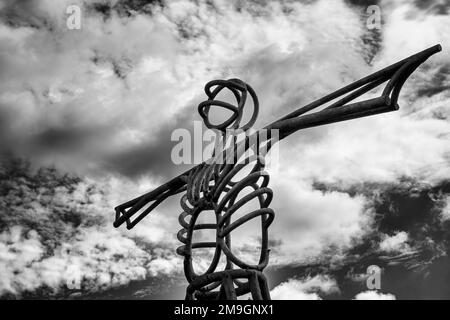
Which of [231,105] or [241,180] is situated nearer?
[241,180]

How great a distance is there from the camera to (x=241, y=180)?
364 cm

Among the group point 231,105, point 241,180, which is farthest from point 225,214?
point 231,105

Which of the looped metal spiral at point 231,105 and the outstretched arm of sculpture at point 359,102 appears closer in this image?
the outstretched arm of sculpture at point 359,102

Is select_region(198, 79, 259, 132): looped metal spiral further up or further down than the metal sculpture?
further up

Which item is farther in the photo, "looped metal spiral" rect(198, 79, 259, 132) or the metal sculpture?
"looped metal spiral" rect(198, 79, 259, 132)

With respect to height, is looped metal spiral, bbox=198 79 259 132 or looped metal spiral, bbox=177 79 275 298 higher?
looped metal spiral, bbox=198 79 259 132

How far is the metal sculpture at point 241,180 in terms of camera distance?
3.18 meters

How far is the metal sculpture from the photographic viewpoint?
318cm

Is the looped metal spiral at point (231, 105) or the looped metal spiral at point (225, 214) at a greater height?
the looped metal spiral at point (231, 105)

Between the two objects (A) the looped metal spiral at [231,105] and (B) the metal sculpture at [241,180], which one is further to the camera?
(A) the looped metal spiral at [231,105]

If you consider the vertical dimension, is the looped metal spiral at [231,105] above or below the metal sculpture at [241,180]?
above

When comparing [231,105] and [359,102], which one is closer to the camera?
[359,102]

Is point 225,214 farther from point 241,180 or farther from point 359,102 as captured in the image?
point 359,102

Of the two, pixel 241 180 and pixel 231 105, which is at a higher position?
pixel 231 105
